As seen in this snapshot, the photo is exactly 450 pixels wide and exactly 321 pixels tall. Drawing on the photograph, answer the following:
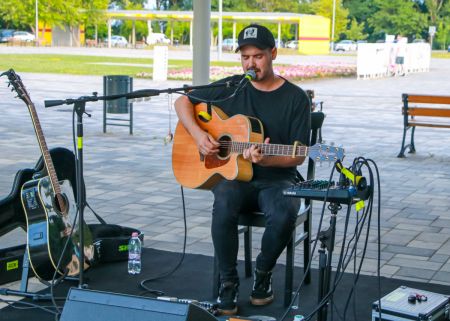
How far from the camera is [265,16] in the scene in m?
58.5

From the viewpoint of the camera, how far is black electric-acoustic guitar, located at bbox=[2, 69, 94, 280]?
15.8 feet

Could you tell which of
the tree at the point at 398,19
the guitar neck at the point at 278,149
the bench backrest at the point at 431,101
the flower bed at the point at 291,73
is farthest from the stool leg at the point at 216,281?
the tree at the point at 398,19

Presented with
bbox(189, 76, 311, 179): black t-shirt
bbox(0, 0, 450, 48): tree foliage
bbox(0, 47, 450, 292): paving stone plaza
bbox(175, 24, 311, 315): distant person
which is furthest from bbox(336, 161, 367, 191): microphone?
bbox(0, 0, 450, 48): tree foliage

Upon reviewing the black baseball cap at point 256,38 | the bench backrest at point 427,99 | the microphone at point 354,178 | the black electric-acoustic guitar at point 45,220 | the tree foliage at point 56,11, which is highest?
the tree foliage at point 56,11

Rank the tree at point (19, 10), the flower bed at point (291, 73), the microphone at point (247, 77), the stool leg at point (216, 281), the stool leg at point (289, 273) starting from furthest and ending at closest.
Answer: the tree at point (19, 10), the flower bed at point (291, 73), the stool leg at point (216, 281), the stool leg at point (289, 273), the microphone at point (247, 77)

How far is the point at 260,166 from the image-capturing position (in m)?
4.71

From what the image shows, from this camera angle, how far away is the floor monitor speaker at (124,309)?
311 centimetres

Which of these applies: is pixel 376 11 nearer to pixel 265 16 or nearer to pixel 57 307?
pixel 265 16

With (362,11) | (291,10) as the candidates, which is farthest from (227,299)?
(291,10)

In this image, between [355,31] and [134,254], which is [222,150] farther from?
[355,31]

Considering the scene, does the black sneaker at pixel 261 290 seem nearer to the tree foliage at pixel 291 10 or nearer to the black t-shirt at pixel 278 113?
the black t-shirt at pixel 278 113

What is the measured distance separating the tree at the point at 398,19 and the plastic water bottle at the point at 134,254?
70135mm

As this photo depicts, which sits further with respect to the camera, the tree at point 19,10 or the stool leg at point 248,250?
the tree at point 19,10

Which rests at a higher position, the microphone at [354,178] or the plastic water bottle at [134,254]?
the microphone at [354,178]
